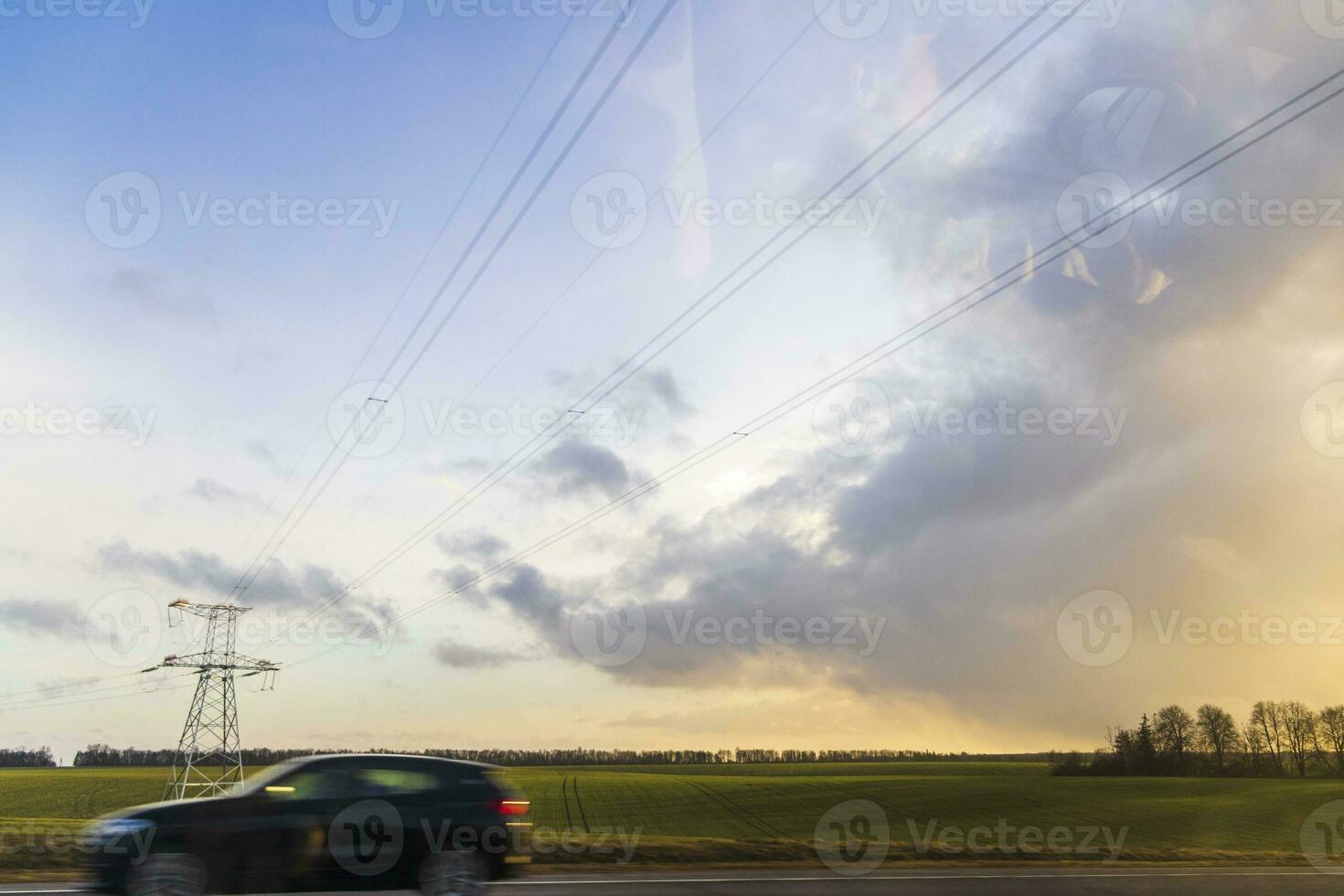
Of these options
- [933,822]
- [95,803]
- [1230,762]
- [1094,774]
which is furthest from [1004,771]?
[95,803]

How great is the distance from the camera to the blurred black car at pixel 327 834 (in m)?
10.8

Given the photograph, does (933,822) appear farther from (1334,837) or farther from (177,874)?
(177,874)

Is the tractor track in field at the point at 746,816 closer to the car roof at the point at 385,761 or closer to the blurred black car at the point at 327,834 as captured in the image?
the car roof at the point at 385,761

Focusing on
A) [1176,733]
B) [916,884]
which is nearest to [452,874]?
[916,884]

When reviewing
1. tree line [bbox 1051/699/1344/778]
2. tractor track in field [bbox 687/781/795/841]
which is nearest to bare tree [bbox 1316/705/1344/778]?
tree line [bbox 1051/699/1344/778]

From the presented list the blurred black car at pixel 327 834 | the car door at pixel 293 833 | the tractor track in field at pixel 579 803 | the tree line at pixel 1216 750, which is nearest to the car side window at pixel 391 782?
the blurred black car at pixel 327 834

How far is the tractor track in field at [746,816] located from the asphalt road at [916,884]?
83.1 feet

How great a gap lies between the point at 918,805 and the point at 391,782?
179 feet

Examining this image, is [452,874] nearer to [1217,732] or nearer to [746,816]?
[746,816]

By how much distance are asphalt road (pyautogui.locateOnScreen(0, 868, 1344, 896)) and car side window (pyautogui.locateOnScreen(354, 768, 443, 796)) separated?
7.84ft

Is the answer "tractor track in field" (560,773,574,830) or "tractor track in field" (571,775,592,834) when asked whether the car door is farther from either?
"tractor track in field" (560,773,574,830)

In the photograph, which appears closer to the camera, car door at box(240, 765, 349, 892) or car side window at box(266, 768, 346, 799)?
car door at box(240, 765, 349, 892)

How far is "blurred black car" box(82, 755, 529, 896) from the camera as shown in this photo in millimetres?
10820

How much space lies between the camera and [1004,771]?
304 ft
